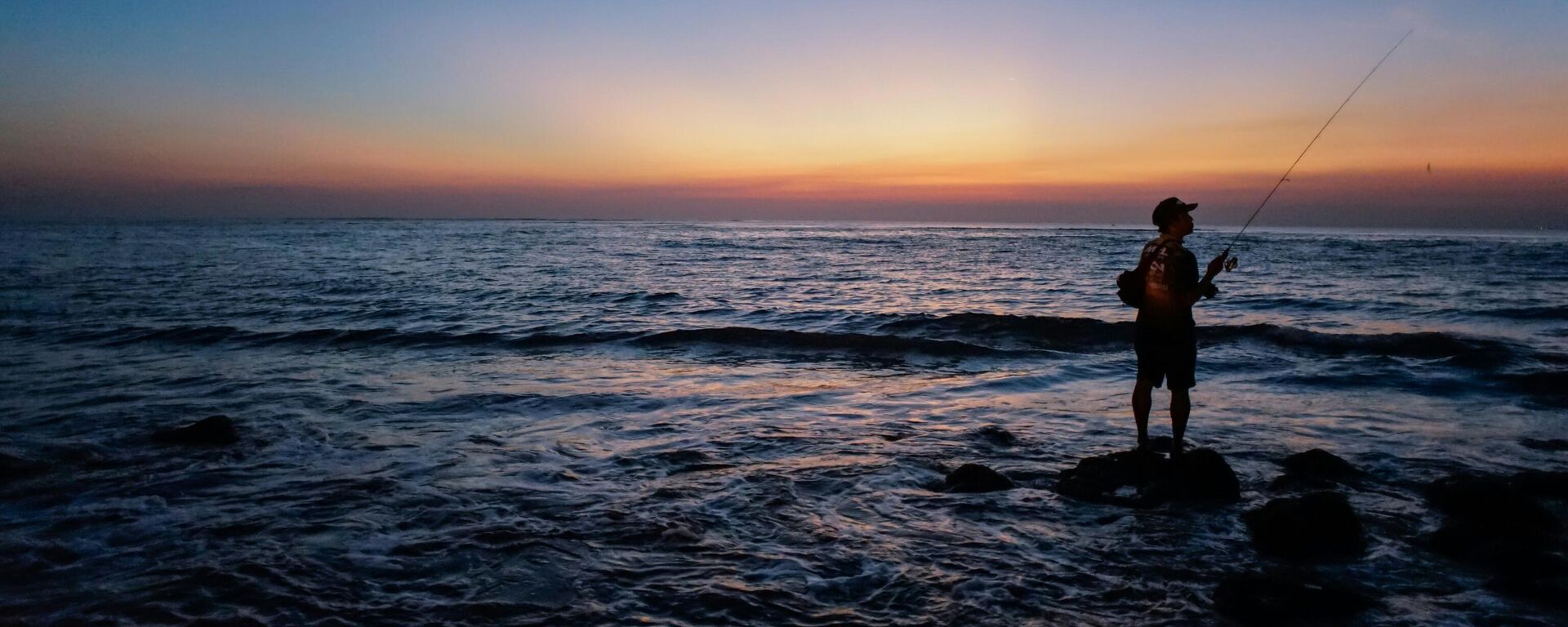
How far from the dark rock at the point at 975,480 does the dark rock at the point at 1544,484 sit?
11.2 feet

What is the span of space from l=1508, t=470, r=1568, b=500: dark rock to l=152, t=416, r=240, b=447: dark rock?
983 cm

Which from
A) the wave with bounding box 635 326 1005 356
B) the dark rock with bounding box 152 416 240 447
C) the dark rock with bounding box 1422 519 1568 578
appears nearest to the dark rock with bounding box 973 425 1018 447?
the dark rock with bounding box 1422 519 1568 578

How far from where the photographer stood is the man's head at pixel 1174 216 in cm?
608

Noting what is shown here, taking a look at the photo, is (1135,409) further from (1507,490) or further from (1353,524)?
(1507,490)

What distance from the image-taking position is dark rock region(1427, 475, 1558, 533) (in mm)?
5086

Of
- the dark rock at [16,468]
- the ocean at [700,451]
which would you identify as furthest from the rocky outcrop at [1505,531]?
the dark rock at [16,468]

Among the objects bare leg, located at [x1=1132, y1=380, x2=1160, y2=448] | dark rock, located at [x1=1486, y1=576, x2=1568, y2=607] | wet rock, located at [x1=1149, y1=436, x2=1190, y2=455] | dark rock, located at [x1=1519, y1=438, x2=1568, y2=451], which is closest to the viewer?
dark rock, located at [x1=1486, y1=576, x2=1568, y2=607]

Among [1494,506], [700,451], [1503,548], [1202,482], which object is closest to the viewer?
[1503,548]

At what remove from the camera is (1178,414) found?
6.34 metres

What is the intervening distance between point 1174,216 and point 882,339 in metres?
8.61

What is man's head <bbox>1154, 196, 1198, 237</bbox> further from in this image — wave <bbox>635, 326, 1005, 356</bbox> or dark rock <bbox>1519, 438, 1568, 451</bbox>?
wave <bbox>635, 326, 1005, 356</bbox>

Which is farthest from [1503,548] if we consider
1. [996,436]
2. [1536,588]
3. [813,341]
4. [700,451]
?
[813,341]

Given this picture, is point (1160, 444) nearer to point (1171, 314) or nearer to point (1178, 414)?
point (1178, 414)

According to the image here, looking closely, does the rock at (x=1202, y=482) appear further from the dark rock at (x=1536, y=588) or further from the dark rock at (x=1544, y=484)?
the dark rock at (x=1544, y=484)
